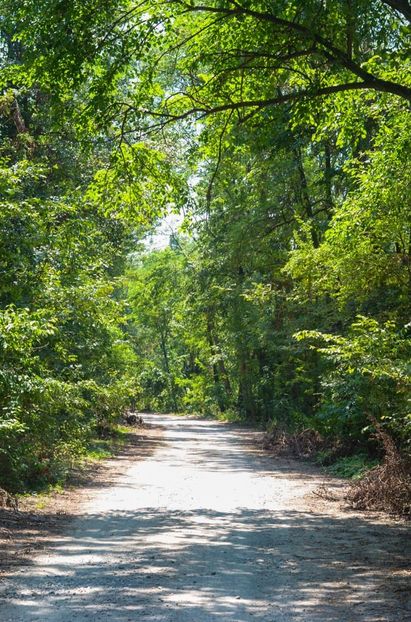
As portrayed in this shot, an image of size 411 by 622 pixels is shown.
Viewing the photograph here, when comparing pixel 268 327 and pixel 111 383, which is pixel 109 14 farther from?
pixel 268 327

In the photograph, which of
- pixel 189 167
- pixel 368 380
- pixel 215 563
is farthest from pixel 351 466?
pixel 215 563

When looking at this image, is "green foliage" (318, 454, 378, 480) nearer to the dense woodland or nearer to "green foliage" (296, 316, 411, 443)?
the dense woodland

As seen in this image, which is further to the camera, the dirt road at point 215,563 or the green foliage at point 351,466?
the green foliage at point 351,466

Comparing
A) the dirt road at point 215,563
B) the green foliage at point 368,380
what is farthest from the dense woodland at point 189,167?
the dirt road at point 215,563

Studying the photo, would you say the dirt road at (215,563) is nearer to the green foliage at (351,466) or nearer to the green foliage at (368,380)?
the green foliage at (368,380)

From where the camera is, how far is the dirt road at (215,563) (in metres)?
6.38

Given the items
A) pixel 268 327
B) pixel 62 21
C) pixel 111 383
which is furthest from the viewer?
pixel 268 327

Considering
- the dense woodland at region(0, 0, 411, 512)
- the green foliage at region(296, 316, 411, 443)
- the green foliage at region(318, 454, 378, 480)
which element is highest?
the dense woodland at region(0, 0, 411, 512)

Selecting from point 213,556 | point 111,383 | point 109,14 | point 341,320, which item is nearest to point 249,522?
point 213,556

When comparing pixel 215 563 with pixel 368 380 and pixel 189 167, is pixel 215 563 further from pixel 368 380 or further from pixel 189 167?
pixel 189 167

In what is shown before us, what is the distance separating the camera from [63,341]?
15094mm

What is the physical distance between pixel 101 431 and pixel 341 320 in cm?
1257

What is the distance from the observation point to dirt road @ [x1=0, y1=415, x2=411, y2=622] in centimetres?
638

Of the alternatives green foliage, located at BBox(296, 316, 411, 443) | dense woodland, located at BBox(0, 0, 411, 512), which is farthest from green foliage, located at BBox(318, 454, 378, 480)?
green foliage, located at BBox(296, 316, 411, 443)
